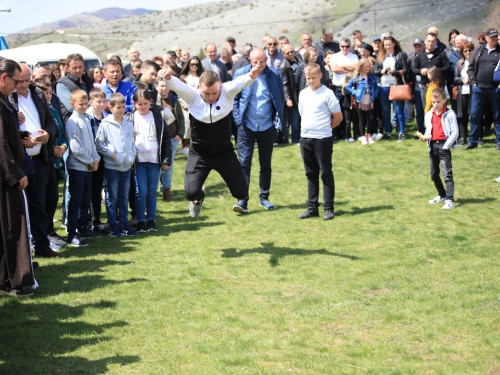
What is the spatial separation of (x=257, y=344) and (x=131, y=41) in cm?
6325

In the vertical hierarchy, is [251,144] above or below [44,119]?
below

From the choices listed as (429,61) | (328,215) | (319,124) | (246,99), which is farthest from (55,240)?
(429,61)

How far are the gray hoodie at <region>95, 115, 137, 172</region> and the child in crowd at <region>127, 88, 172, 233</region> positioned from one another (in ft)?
0.96

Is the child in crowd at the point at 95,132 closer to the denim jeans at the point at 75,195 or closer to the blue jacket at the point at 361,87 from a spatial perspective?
the denim jeans at the point at 75,195

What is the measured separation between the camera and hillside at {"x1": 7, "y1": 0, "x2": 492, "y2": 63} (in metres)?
42.6

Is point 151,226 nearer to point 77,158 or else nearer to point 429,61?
point 77,158

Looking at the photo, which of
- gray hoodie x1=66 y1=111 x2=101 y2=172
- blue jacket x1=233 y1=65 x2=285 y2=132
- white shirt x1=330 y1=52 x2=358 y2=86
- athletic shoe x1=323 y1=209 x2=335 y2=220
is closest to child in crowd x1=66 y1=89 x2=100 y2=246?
gray hoodie x1=66 y1=111 x2=101 y2=172

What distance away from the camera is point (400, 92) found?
1644cm

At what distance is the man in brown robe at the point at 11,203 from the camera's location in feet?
23.8

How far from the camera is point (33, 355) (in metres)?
6.03

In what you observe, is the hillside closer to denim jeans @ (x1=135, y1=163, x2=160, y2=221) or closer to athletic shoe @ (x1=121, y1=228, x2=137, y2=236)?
denim jeans @ (x1=135, y1=163, x2=160, y2=221)

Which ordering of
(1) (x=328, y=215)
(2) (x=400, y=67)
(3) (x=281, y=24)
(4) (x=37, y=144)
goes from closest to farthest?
(4) (x=37, y=144)
(1) (x=328, y=215)
(2) (x=400, y=67)
(3) (x=281, y=24)

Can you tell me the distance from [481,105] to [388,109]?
7.78ft

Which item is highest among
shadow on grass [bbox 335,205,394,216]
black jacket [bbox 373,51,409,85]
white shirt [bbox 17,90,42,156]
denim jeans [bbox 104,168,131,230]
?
black jacket [bbox 373,51,409,85]
